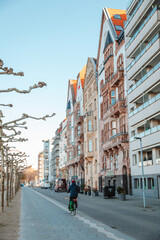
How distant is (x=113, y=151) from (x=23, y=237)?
114 feet

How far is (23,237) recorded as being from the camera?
9.07 metres

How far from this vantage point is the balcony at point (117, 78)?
135ft

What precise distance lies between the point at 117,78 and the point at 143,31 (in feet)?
29.1

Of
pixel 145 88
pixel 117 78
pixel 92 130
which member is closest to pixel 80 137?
pixel 92 130

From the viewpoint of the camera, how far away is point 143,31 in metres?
33.9

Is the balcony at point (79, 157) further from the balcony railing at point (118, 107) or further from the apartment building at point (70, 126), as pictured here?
the balcony railing at point (118, 107)

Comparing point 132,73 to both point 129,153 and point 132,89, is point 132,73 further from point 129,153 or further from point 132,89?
point 129,153

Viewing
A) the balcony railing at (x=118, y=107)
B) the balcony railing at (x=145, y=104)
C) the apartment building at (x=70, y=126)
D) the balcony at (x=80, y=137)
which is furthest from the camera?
the apartment building at (x=70, y=126)

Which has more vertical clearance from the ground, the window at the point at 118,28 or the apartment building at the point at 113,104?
the window at the point at 118,28

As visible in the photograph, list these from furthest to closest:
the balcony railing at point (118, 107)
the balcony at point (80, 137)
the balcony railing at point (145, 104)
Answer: the balcony at point (80, 137)
the balcony railing at point (118, 107)
the balcony railing at point (145, 104)

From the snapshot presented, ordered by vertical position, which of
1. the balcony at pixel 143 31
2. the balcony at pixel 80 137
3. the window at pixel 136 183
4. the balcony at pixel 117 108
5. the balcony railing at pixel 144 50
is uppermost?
the balcony at pixel 143 31

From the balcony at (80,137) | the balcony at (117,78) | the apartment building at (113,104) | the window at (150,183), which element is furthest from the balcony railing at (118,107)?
the balcony at (80,137)

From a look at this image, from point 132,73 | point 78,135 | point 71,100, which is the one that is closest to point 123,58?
point 132,73

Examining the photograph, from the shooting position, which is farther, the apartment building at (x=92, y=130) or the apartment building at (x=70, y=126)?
the apartment building at (x=70, y=126)
